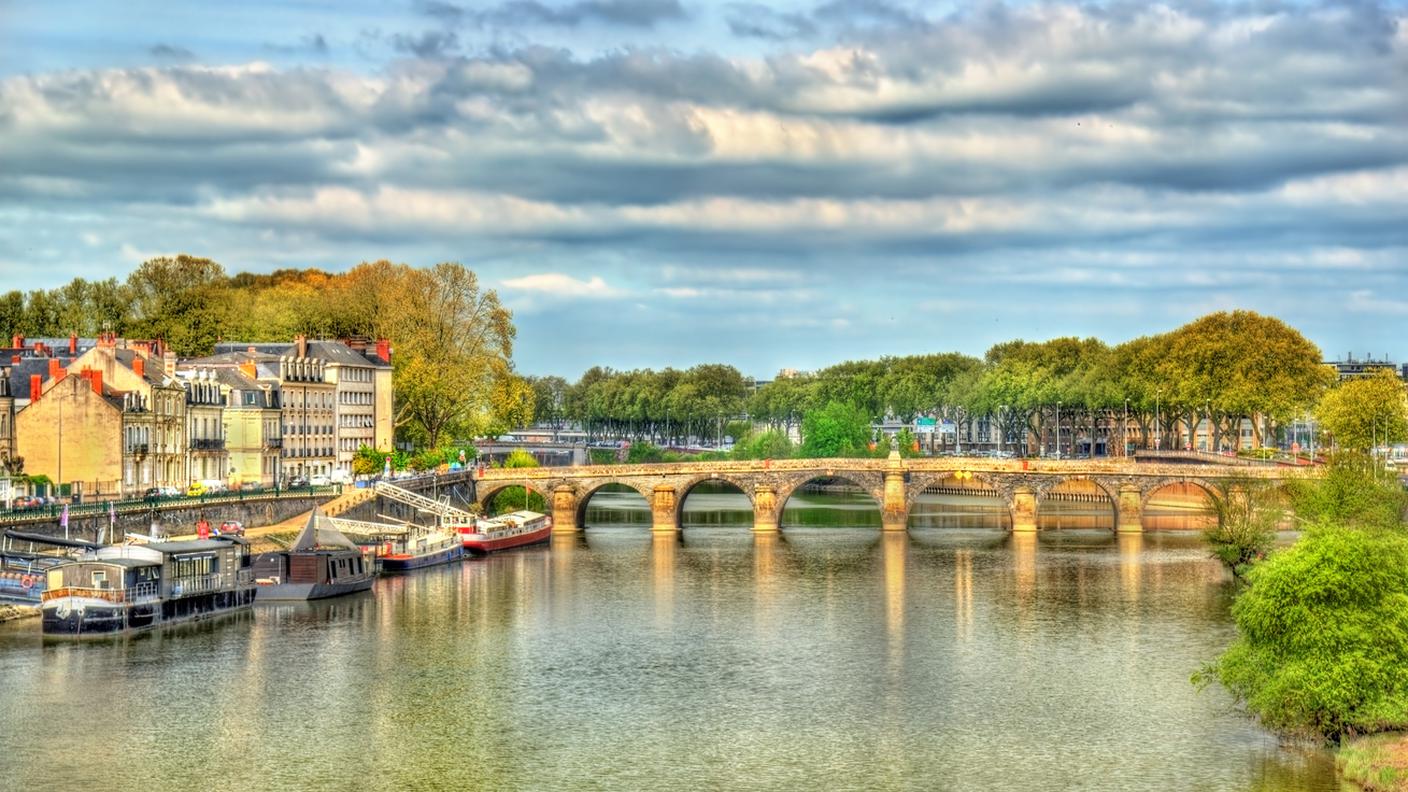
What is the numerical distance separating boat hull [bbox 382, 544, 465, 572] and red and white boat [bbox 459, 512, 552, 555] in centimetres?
466

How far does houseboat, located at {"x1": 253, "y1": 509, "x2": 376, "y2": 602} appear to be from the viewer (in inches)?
3743

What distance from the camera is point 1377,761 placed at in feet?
169

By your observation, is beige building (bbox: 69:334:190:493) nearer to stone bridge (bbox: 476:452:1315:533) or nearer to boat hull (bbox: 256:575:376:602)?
boat hull (bbox: 256:575:376:602)

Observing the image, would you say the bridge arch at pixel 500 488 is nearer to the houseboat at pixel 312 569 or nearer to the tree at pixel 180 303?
the tree at pixel 180 303

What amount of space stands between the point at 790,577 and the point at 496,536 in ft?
89.9

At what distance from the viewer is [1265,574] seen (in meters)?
57.7

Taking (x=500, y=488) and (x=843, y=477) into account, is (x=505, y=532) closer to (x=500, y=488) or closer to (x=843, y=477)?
(x=500, y=488)

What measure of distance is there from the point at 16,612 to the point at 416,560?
34.5 meters

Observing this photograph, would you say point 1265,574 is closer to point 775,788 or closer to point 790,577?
point 775,788

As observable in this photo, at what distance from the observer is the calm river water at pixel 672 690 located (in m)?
56.4

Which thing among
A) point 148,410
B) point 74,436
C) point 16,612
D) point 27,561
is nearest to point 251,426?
point 148,410

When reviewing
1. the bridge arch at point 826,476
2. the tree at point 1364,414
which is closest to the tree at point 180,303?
the bridge arch at point 826,476

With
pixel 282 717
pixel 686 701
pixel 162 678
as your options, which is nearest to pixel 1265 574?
pixel 686 701

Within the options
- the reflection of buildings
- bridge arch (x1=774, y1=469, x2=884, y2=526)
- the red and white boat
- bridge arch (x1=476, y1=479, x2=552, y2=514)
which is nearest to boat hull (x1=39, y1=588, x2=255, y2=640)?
the reflection of buildings
